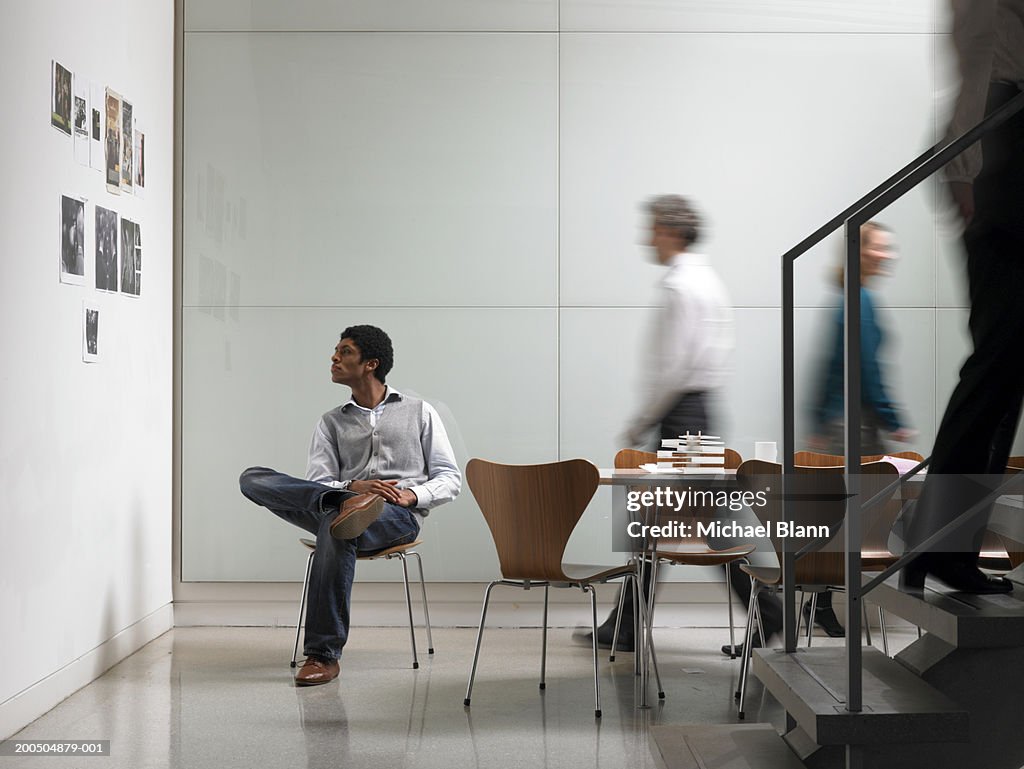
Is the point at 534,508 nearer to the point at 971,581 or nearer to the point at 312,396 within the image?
the point at 971,581

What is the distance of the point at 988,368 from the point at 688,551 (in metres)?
1.98

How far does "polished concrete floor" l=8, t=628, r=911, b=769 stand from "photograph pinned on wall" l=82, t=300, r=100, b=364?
4.14 feet

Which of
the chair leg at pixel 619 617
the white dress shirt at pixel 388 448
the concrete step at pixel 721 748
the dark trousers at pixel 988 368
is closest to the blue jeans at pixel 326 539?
the white dress shirt at pixel 388 448

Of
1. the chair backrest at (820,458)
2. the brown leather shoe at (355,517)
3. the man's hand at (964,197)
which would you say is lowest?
the brown leather shoe at (355,517)

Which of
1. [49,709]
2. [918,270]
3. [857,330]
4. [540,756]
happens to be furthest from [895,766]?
[918,270]

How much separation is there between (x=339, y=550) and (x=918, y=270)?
310 cm

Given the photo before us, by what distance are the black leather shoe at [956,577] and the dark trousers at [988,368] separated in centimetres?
4

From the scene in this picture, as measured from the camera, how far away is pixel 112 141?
4.57 meters

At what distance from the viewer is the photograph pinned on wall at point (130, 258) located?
15.5 ft

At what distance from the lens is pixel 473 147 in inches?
217

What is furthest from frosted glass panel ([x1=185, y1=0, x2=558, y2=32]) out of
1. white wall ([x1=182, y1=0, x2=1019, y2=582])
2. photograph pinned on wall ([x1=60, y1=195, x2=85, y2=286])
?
photograph pinned on wall ([x1=60, y1=195, x2=85, y2=286])

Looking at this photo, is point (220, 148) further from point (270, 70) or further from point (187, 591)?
point (187, 591)

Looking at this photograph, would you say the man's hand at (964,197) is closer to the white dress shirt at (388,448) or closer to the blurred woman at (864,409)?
the blurred woman at (864,409)

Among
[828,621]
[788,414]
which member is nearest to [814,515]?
[788,414]
